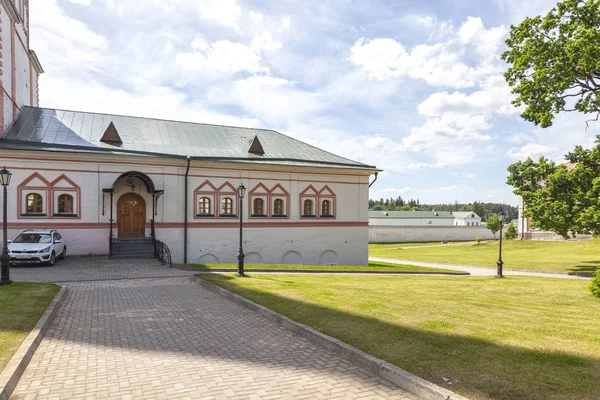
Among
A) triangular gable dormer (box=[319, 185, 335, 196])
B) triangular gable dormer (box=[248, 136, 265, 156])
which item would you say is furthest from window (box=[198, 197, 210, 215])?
triangular gable dormer (box=[319, 185, 335, 196])

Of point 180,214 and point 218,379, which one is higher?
point 180,214

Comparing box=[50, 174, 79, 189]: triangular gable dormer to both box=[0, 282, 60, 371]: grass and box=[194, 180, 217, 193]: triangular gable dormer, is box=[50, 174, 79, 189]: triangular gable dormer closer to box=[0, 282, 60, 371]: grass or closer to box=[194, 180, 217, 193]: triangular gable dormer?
box=[194, 180, 217, 193]: triangular gable dormer

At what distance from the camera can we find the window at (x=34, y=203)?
2131 centimetres

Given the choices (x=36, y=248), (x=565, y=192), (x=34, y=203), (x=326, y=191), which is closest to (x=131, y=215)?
(x=34, y=203)

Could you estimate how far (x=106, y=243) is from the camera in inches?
878

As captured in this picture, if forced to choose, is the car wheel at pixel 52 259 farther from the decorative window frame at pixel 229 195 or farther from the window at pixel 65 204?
the decorative window frame at pixel 229 195

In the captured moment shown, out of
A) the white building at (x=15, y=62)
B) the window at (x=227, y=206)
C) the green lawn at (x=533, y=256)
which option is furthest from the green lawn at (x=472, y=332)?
the green lawn at (x=533, y=256)

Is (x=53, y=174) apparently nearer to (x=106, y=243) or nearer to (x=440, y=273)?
(x=106, y=243)

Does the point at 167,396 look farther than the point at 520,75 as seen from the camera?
No

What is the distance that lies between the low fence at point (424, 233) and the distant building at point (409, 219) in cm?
2630

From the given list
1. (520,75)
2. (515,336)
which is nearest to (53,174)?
(515,336)

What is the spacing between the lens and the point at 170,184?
23.9m

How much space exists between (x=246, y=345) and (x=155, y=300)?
516cm

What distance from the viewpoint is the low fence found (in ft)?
199
